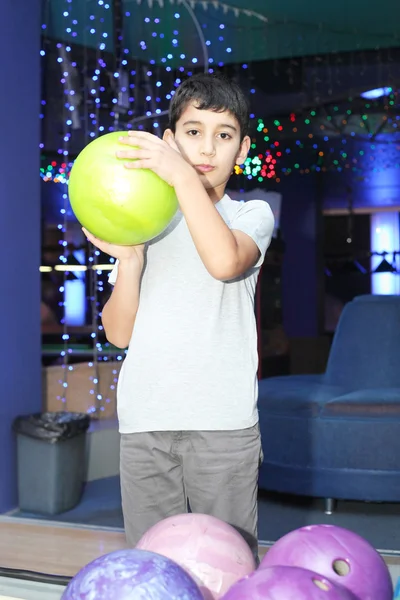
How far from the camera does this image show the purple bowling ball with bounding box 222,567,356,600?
87 cm

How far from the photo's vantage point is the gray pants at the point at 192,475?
1.44 m

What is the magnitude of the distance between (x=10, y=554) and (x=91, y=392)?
257cm

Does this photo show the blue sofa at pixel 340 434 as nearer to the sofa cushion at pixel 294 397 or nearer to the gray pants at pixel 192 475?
the sofa cushion at pixel 294 397

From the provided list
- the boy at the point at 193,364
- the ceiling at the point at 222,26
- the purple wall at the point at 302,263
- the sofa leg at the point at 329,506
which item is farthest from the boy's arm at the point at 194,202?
the purple wall at the point at 302,263

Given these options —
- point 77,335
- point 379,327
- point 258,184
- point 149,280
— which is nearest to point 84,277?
point 77,335

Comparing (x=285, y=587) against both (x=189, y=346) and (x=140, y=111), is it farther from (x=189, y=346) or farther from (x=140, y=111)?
(x=140, y=111)

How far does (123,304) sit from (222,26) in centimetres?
637

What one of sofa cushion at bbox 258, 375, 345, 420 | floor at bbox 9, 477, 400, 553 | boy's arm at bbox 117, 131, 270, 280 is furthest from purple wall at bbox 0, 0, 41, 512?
boy's arm at bbox 117, 131, 270, 280

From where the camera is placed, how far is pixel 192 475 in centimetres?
145

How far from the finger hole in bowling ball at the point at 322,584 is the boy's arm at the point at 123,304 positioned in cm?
69

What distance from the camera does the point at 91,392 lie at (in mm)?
5234

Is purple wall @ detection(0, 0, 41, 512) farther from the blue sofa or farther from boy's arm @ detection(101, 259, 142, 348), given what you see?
boy's arm @ detection(101, 259, 142, 348)

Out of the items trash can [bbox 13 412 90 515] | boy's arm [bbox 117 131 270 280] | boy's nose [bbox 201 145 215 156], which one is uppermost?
boy's nose [bbox 201 145 215 156]

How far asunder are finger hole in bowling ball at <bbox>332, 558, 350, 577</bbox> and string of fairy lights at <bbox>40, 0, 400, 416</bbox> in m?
3.88
